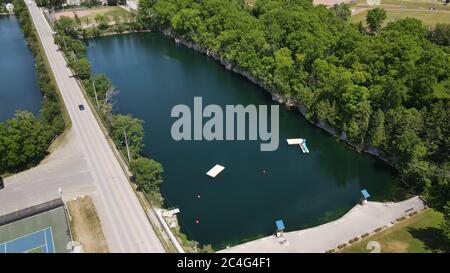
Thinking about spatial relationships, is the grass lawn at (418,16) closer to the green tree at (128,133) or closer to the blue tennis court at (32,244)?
the green tree at (128,133)

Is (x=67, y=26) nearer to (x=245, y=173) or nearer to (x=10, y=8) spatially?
(x=10, y=8)

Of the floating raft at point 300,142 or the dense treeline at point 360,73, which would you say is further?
the floating raft at point 300,142

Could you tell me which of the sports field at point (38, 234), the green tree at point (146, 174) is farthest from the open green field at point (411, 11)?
the sports field at point (38, 234)

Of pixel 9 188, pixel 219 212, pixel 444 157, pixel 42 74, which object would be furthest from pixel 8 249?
pixel 444 157

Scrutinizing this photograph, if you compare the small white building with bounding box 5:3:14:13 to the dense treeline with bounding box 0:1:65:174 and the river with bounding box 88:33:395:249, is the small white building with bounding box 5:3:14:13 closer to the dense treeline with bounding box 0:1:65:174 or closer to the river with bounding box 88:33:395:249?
the river with bounding box 88:33:395:249

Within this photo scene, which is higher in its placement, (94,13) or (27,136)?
(94,13)

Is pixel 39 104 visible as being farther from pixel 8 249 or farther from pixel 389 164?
pixel 389 164

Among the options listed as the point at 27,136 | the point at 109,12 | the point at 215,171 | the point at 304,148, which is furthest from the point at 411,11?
the point at 27,136
